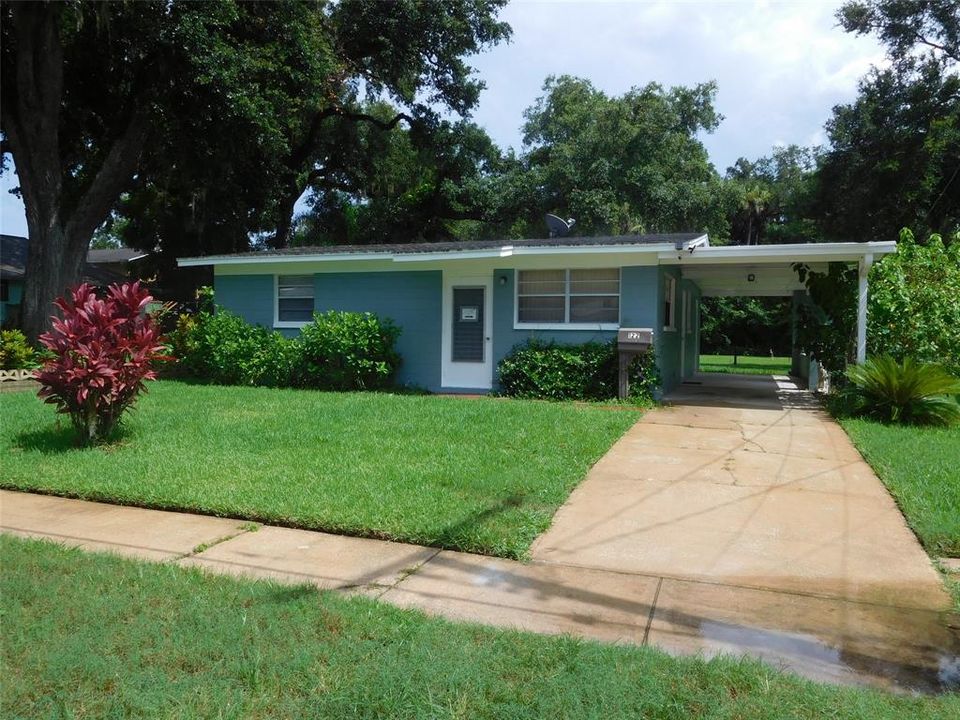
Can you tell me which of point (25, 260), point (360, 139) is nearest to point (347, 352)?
point (360, 139)

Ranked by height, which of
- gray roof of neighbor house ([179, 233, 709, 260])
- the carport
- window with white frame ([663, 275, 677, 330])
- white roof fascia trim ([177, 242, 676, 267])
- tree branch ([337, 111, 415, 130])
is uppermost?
tree branch ([337, 111, 415, 130])

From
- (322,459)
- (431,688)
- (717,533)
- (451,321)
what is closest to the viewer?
(431,688)

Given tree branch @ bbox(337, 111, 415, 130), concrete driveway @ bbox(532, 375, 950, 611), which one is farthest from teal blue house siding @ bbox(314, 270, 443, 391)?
tree branch @ bbox(337, 111, 415, 130)

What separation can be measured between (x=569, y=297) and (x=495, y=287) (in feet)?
4.52

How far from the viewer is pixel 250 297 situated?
15.3 m

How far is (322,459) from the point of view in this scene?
23.9 feet

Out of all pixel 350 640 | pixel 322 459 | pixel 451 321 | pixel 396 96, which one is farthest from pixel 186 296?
pixel 350 640

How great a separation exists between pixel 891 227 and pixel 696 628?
984 inches

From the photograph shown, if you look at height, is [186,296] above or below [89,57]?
below

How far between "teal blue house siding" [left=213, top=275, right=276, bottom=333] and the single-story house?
2cm

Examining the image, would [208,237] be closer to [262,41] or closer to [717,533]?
[262,41]

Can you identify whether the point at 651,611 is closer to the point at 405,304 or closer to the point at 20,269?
the point at 405,304

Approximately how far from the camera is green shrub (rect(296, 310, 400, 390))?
13.0 metres

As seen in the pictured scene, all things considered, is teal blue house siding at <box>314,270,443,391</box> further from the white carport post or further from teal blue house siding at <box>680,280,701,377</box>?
the white carport post
